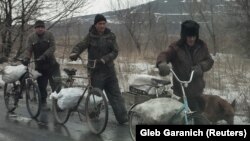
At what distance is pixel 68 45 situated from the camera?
63.1 ft

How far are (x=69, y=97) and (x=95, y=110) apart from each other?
564mm

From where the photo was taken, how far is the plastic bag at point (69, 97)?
8.52m

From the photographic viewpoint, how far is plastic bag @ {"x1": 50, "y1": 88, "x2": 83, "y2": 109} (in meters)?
8.52

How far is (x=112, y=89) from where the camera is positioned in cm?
898

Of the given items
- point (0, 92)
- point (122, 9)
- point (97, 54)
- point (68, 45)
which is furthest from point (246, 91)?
point (122, 9)

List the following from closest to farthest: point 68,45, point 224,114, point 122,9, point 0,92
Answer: point 224,114, point 0,92, point 68,45, point 122,9

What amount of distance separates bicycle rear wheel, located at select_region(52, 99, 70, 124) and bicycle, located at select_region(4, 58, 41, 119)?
0.43 meters

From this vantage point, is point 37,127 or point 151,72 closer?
point 37,127

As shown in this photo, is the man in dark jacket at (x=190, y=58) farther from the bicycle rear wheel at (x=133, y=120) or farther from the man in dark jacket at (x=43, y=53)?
A: the man in dark jacket at (x=43, y=53)

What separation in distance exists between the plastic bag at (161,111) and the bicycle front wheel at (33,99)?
348 cm

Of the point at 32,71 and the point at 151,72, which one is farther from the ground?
the point at 32,71

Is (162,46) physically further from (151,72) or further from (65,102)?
(65,102)

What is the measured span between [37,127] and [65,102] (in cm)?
79

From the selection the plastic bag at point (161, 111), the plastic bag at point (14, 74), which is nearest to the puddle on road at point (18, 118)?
the plastic bag at point (14, 74)
